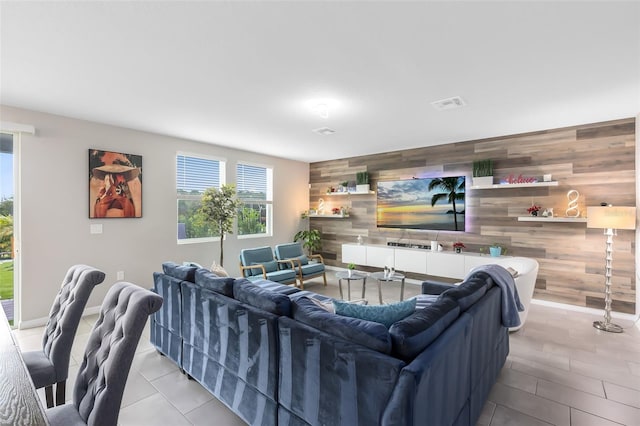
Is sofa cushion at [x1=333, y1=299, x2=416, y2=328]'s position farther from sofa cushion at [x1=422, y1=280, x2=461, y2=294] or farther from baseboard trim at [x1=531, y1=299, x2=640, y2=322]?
baseboard trim at [x1=531, y1=299, x2=640, y2=322]

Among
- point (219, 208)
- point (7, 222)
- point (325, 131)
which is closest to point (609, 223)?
point (325, 131)

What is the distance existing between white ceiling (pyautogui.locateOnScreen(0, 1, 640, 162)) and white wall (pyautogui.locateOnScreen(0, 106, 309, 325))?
0.34 meters

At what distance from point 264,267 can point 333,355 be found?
366cm

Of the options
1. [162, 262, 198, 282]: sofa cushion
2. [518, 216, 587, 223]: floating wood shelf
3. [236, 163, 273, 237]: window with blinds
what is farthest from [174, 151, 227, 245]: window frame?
[518, 216, 587, 223]: floating wood shelf

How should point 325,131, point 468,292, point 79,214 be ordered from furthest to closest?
point 325,131
point 79,214
point 468,292

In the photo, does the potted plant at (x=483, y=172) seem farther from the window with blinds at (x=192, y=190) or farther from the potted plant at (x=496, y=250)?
the window with blinds at (x=192, y=190)

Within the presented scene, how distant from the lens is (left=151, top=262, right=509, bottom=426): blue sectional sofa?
1.38 metres

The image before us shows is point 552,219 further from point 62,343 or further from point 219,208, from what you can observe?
point 62,343

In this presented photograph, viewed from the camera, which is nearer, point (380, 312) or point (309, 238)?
point (380, 312)

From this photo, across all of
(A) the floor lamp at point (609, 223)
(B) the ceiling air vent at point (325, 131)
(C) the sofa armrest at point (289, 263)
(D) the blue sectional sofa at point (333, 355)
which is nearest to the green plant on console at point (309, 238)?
(C) the sofa armrest at point (289, 263)

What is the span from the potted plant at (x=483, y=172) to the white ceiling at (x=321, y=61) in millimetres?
914

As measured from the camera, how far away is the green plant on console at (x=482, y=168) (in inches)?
197

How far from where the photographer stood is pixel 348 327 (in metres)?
1.58

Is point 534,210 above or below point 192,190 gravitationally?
below
